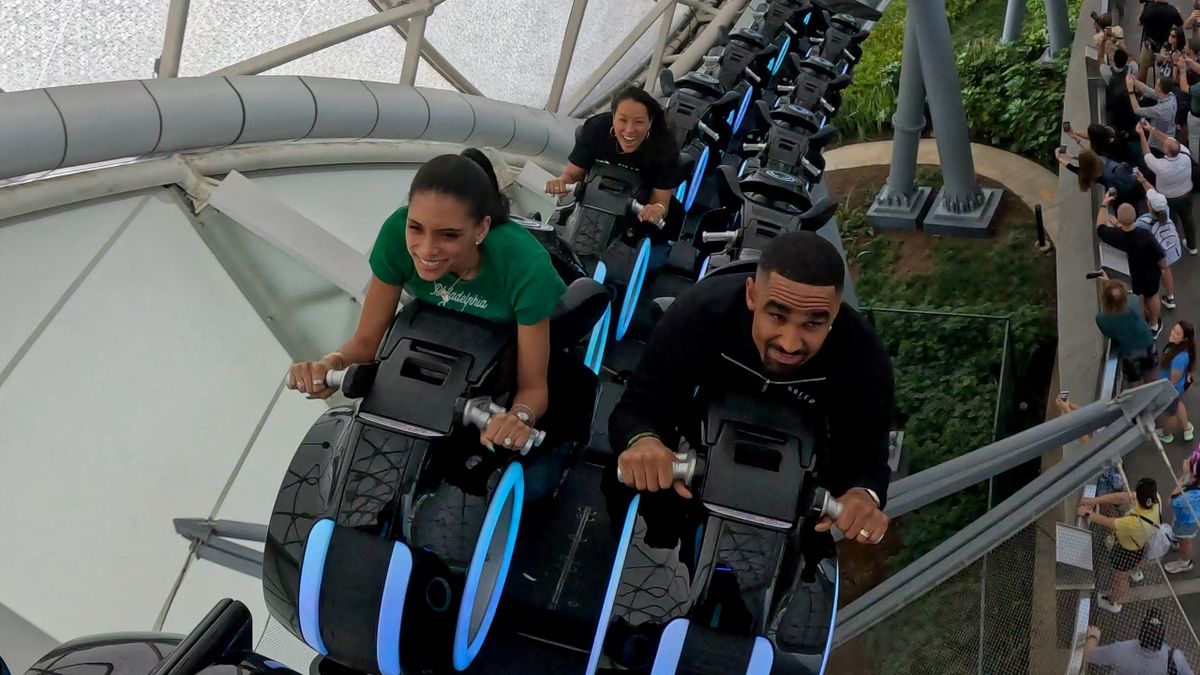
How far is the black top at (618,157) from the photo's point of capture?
12.7ft

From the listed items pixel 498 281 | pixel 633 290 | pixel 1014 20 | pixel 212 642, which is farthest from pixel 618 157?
pixel 1014 20

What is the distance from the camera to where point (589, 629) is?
2.42 meters

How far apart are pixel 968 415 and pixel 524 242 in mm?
6071

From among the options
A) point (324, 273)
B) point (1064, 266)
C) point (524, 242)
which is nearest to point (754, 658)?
point (524, 242)

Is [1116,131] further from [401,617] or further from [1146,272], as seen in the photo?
[401,617]

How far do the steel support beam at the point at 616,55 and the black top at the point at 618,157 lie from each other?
168 inches

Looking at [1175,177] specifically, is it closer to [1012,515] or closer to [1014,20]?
→ [1012,515]

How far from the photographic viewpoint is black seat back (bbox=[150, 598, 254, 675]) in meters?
1.19

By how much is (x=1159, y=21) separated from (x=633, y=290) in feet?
19.8

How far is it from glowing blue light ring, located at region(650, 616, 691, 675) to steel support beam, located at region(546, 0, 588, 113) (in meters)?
5.79

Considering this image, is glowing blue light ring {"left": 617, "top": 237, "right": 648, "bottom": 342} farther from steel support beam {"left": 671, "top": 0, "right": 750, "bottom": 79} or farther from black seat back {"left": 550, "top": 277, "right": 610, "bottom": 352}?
steel support beam {"left": 671, "top": 0, "right": 750, "bottom": 79}

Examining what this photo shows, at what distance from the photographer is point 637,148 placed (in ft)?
12.5

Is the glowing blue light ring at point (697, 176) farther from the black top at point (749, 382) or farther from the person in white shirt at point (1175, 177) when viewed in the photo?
the person in white shirt at point (1175, 177)

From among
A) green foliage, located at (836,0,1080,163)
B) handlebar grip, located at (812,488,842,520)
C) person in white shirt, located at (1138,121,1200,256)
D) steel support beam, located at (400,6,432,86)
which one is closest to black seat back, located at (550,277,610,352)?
handlebar grip, located at (812,488,842,520)
